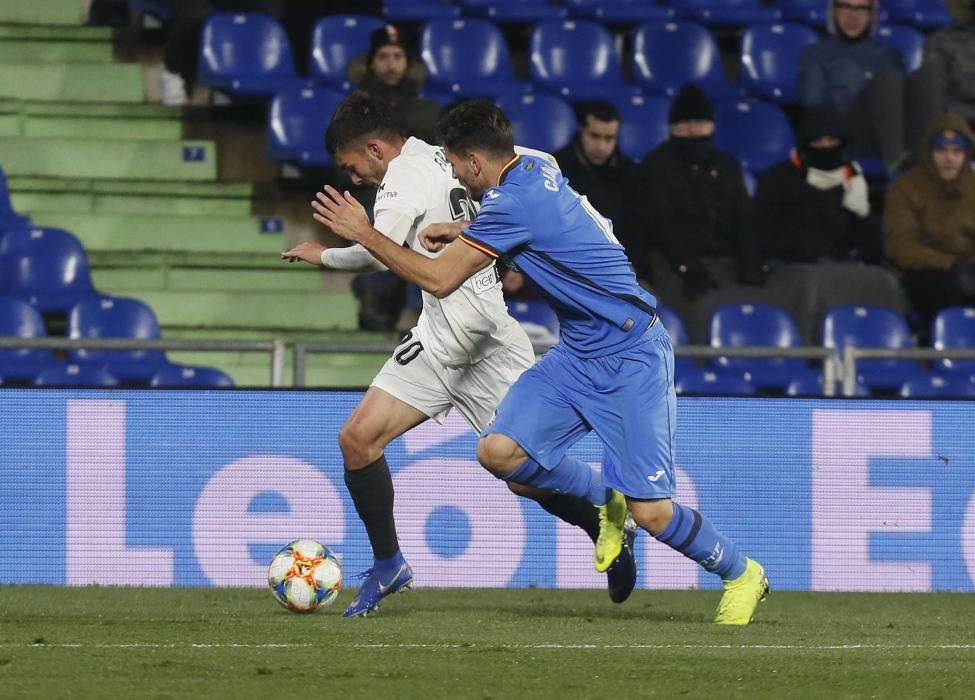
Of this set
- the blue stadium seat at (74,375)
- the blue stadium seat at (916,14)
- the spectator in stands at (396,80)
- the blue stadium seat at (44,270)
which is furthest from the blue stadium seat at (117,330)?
the blue stadium seat at (916,14)

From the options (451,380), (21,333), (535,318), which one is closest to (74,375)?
(21,333)

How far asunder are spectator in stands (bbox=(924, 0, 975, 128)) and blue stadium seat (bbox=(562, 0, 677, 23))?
204 cm

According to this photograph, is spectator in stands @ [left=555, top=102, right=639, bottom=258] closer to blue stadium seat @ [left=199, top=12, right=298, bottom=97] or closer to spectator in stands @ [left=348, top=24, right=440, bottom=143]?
spectator in stands @ [left=348, top=24, right=440, bottom=143]

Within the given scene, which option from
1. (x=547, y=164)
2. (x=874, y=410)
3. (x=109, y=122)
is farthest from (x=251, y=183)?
(x=547, y=164)

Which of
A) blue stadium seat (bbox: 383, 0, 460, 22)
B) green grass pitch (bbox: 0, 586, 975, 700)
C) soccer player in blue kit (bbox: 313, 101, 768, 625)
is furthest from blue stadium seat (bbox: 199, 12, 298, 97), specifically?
soccer player in blue kit (bbox: 313, 101, 768, 625)

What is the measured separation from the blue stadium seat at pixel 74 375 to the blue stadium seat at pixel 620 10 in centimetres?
542

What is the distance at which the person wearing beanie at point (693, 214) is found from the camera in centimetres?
1220

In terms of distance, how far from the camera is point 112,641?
6832mm

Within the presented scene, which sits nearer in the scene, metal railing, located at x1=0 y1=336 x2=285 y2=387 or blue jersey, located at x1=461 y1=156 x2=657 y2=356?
blue jersey, located at x1=461 y1=156 x2=657 y2=356

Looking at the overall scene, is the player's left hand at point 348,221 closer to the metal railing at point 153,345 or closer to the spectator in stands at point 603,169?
the metal railing at point 153,345

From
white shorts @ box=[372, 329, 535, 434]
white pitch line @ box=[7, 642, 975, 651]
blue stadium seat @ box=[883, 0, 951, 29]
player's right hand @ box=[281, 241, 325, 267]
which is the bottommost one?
white pitch line @ box=[7, 642, 975, 651]

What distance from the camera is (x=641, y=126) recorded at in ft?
45.4

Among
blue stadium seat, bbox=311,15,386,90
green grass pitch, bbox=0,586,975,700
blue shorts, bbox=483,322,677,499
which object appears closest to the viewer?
green grass pitch, bbox=0,586,975,700

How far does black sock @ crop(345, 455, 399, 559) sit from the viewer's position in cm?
798
